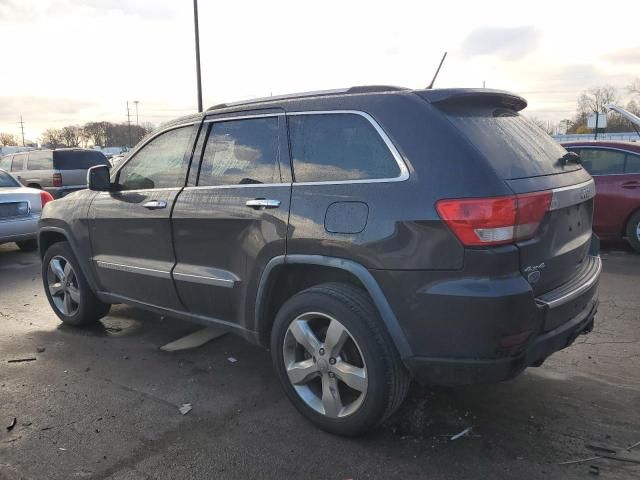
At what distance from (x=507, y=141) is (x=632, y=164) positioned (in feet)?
20.0

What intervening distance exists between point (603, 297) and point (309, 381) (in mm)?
3808

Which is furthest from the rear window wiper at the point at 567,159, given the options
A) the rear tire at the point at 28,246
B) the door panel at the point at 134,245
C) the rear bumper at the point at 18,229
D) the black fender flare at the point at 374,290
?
the rear tire at the point at 28,246

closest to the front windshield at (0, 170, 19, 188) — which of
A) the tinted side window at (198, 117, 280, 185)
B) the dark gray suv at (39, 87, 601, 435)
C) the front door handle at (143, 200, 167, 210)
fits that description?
the front door handle at (143, 200, 167, 210)

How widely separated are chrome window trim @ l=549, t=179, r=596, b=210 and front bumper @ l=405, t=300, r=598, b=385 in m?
0.64

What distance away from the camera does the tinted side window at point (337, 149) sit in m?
2.90

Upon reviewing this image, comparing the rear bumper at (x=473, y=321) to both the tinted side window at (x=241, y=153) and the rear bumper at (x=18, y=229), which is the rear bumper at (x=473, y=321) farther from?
the rear bumper at (x=18, y=229)

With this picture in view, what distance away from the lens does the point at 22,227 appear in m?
8.68

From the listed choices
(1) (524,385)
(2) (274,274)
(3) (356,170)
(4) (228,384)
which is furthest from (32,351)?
(1) (524,385)

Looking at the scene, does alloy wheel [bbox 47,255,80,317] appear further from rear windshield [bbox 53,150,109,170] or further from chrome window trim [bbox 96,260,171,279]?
rear windshield [bbox 53,150,109,170]

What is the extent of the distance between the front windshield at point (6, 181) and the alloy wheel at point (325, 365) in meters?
8.08

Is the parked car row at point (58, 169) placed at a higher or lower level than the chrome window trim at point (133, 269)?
higher


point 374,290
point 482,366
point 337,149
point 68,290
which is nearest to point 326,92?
point 337,149

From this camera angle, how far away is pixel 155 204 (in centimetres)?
402

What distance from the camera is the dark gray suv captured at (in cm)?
260
